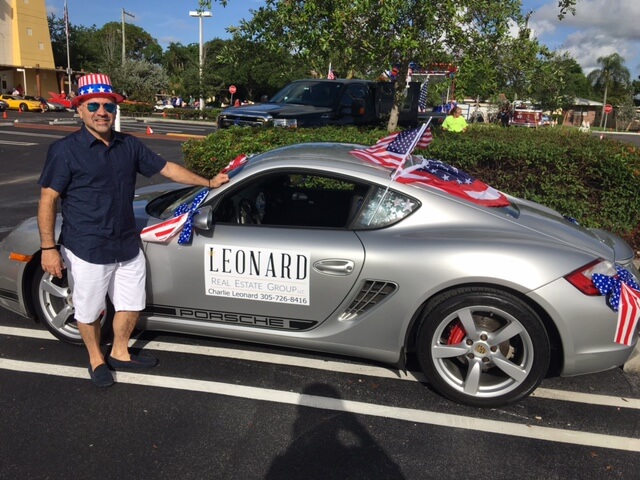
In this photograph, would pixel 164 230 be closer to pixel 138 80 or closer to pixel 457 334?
pixel 457 334

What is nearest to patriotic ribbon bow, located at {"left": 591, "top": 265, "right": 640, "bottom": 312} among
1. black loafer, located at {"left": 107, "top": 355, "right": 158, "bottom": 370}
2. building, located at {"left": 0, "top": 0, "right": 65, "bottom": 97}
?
black loafer, located at {"left": 107, "top": 355, "right": 158, "bottom": 370}

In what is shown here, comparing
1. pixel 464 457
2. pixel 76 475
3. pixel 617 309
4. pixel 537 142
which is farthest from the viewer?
pixel 537 142

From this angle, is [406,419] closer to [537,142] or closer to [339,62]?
[537,142]

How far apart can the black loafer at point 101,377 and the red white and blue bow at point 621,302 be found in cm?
293

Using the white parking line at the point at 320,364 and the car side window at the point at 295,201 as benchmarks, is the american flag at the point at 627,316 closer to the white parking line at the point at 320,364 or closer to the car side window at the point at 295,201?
the white parking line at the point at 320,364

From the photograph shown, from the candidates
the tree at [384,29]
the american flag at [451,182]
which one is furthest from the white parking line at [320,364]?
the tree at [384,29]

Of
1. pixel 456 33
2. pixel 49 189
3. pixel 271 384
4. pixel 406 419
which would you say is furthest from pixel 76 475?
pixel 456 33

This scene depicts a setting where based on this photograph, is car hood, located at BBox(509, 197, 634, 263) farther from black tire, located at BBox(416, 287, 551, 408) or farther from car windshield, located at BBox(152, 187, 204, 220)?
car windshield, located at BBox(152, 187, 204, 220)

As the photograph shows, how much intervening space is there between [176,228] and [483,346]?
6.54ft

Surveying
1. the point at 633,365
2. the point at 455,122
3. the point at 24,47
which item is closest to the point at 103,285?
the point at 633,365

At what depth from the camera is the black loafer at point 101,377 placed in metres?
3.30

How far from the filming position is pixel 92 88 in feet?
9.99

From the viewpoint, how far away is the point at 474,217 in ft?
10.6

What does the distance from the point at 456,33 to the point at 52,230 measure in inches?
213
